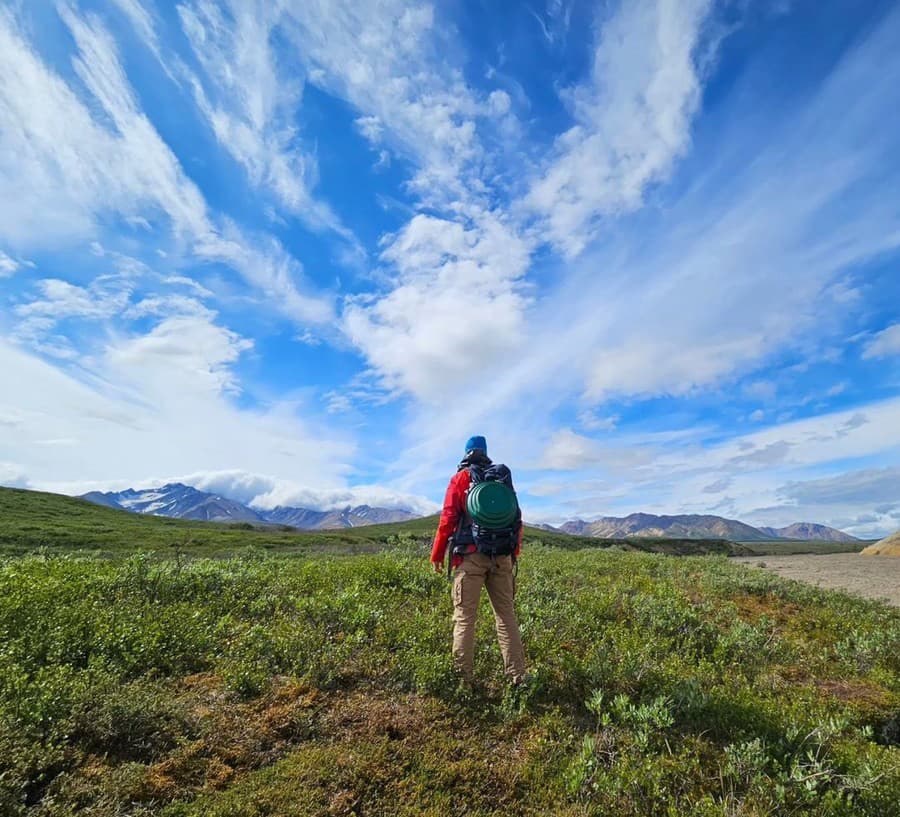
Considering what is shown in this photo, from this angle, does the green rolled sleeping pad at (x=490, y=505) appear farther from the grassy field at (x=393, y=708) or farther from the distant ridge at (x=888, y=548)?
the distant ridge at (x=888, y=548)

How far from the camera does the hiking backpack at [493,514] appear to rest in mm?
7527

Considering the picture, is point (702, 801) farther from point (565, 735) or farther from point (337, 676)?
point (337, 676)

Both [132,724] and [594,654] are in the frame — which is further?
[594,654]

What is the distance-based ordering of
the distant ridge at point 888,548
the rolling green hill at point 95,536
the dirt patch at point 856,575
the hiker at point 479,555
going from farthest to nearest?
the rolling green hill at point 95,536
the distant ridge at point 888,548
the dirt patch at point 856,575
the hiker at point 479,555

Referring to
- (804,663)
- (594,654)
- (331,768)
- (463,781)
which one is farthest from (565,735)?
(804,663)

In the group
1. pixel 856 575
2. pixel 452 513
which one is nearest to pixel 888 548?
pixel 856 575

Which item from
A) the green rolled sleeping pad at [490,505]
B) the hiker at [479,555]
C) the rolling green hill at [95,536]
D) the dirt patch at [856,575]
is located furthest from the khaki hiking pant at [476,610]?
the rolling green hill at [95,536]

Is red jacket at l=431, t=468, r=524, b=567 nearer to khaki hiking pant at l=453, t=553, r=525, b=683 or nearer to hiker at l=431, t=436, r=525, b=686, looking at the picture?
hiker at l=431, t=436, r=525, b=686

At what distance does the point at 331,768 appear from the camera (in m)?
5.38

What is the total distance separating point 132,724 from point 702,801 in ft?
20.9

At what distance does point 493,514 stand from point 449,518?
800 mm

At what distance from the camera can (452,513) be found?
26.0 ft

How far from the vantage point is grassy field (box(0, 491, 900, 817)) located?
5.12m

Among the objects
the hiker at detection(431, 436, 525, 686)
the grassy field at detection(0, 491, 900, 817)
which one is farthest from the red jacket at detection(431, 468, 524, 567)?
the grassy field at detection(0, 491, 900, 817)
